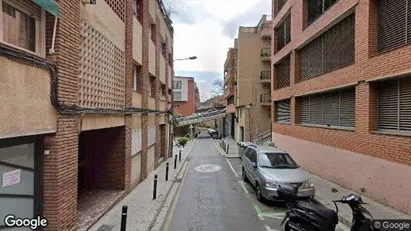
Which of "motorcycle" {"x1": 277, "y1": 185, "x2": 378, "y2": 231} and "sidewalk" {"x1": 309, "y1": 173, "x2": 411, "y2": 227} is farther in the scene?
"sidewalk" {"x1": 309, "y1": 173, "x2": 411, "y2": 227}

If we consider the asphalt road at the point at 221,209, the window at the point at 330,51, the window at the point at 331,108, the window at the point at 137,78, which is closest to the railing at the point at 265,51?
the window at the point at 330,51

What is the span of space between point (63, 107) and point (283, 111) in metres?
19.7

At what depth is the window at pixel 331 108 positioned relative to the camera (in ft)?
43.8

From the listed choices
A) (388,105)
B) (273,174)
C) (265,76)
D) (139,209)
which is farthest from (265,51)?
(139,209)

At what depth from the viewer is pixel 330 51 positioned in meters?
15.4

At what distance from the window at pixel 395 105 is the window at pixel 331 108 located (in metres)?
1.91

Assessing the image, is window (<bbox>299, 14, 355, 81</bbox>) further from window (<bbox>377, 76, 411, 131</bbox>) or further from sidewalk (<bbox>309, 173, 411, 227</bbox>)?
sidewalk (<bbox>309, 173, 411, 227</bbox>)

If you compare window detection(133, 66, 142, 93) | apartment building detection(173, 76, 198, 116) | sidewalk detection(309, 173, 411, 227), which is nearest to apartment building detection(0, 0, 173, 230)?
window detection(133, 66, 142, 93)

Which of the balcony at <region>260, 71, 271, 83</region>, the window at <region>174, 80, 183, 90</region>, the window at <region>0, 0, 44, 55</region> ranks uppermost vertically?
the window at <region>174, 80, 183, 90</region>

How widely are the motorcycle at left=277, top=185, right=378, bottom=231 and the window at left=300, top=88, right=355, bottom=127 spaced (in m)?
6.83

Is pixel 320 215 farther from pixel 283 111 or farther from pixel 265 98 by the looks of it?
pixel 265 98

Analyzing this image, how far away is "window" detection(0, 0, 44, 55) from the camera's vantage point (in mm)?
5083

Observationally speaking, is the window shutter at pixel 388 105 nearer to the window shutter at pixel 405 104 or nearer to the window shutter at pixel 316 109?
the window shutter at pixel 405 104

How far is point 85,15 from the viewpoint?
7.78 m
